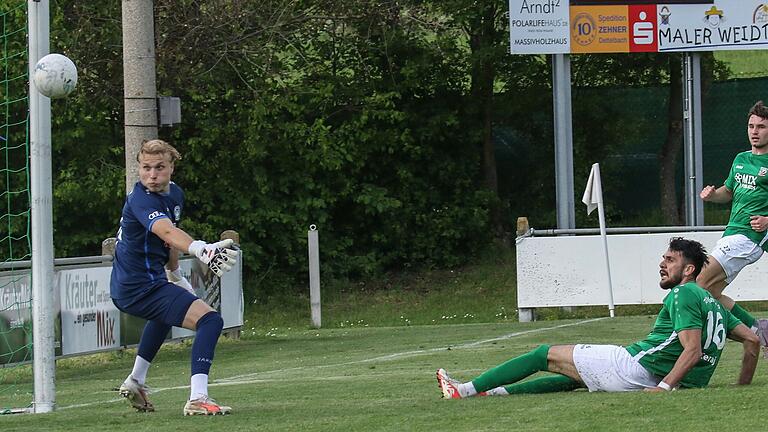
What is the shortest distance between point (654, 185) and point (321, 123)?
7.10 metres

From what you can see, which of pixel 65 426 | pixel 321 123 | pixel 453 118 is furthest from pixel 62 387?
pixel 453 118

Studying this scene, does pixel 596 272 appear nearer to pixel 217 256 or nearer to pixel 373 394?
pixel 373 394

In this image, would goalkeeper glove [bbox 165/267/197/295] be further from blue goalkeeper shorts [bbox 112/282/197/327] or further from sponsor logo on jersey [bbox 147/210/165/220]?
sponsor logo on jersey [bbox 147/210/165/220]

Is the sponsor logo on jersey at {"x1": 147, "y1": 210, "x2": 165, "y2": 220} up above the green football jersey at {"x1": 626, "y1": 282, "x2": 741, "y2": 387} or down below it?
above

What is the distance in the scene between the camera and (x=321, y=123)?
85.6ft

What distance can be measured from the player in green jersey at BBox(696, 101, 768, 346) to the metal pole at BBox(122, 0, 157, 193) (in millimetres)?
8520

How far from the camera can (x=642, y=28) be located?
69.2ft

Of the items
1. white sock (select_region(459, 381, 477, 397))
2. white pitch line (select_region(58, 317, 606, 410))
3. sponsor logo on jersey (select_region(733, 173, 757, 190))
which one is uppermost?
sponsor logo on jersey (select_region(733, 173, 757, 190))

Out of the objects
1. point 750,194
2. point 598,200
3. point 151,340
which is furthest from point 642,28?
point 151,340

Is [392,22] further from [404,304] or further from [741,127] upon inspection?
[741,127]

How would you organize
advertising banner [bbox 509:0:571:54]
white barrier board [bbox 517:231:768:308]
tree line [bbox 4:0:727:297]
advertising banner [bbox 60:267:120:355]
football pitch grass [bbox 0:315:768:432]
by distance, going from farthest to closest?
tree line [bbox 4:0:727:297] < advertising banner [bbox 509:0:571:54] < white barrier board [bbox 517:231:768:308] < advertising banner [bbox 60:267:120:355] < football pitch grass [bbox 0:315:768:432]

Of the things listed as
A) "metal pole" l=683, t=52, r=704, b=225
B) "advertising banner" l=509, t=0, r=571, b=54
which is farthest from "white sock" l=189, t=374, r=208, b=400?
"metal pole" l=683, t=52, r=704, b=225

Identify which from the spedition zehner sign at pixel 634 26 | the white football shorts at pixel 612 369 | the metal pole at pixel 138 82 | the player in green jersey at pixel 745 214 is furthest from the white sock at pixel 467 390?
the spedition zehner sign at pixel 634 26

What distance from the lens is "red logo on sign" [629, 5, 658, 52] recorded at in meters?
21.0
